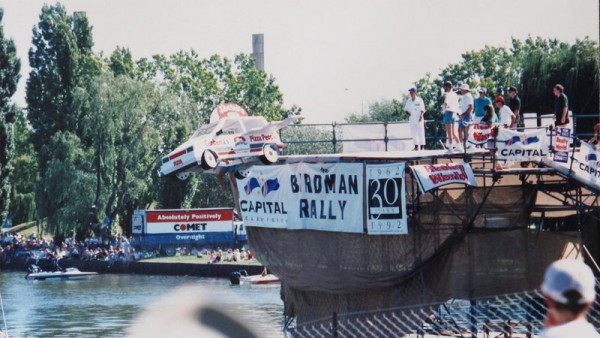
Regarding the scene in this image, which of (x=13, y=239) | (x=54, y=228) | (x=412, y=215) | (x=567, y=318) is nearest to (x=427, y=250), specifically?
(x=412, y=215)

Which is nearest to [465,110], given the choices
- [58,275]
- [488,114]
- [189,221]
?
[488,114]

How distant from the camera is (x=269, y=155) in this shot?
826 inches

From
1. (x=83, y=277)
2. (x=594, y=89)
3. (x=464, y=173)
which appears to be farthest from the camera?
(x=83, y=277)

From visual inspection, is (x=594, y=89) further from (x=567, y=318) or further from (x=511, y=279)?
(x=567, y=318)

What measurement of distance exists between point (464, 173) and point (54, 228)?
196ft

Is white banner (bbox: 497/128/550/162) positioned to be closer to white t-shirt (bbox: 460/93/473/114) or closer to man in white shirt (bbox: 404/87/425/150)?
white t-shirt (bbox: 460/93/473/114)

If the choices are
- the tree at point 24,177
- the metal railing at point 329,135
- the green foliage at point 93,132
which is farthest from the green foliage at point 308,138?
the tree at point 24,177

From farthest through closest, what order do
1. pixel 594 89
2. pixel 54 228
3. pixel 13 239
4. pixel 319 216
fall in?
pixel 13 239
pixel 54 228
pixel 594 89
pixel 319 216

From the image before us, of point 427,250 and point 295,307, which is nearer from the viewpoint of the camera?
point 427,250

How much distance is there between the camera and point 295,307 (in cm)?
2123

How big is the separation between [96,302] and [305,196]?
3695 cm

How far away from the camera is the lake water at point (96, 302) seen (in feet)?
146

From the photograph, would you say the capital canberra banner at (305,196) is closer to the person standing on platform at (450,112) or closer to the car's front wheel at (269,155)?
the car's front wheel at (269,155)

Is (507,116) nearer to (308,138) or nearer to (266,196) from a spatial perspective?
(266,196)
